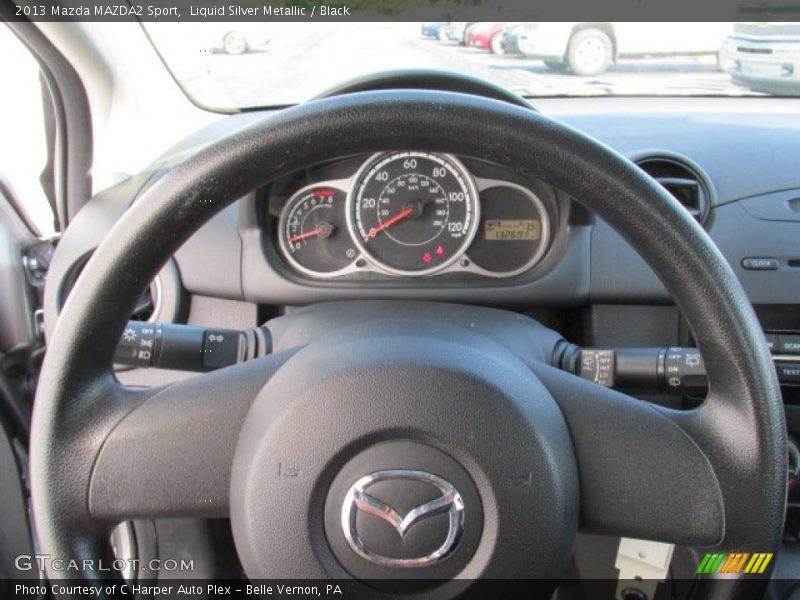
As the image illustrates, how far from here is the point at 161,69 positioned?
2293mm

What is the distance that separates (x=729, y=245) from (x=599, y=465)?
1.09 meters

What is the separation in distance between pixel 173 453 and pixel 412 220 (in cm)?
101

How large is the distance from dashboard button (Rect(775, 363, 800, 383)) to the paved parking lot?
104 centimetres

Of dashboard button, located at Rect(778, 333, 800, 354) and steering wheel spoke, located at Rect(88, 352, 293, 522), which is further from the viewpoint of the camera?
dashboard button, located at Rect(778, 333, 800, 354)

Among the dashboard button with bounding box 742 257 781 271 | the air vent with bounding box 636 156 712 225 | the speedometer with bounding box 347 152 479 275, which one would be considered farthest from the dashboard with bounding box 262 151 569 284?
the dashboard button with bounding box 742 257 781 271

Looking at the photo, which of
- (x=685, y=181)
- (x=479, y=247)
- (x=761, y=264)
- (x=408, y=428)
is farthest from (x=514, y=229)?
(x=408, y=428)

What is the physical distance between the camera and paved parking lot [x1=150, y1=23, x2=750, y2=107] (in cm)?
229

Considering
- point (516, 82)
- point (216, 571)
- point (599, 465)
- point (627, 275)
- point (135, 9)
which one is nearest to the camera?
point (599, 465)

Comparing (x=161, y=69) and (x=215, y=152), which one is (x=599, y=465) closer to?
(x=215, y=152)

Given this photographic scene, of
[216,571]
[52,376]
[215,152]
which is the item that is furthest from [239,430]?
[216,571]

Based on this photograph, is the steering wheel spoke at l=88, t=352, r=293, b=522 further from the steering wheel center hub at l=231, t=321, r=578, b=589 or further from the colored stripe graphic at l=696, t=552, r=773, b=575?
the colored stripe graphic at l=696, t=552, r=773, b=575

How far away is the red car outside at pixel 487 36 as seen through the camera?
231 centimetres

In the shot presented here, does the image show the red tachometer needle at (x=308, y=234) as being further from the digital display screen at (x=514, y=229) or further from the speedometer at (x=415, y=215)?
the digital display screen at (x=514, y=229)

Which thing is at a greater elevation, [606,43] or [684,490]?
[606,43]
